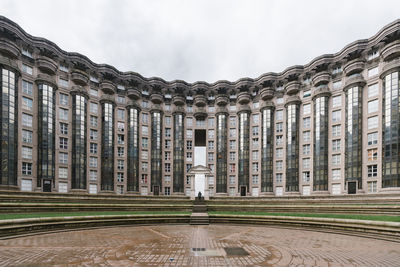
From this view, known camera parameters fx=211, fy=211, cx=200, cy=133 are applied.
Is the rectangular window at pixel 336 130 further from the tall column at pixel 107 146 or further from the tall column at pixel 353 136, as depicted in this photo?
the tall column at pixel 107 146

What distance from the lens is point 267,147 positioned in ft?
153

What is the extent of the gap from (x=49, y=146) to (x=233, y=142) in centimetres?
3752

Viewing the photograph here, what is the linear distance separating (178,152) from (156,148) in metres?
5.32

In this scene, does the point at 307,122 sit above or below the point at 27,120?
above

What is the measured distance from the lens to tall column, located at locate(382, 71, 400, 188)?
102 feet

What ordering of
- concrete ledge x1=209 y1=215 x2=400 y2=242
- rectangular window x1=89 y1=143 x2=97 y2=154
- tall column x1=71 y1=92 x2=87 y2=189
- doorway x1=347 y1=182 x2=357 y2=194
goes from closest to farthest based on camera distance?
concrete ledge x1=209 y1=215 x2=400 y2=242
doorway x1=347 y1=182 x2=357 y2=194
tall column x1=71 y1=92 x2=87 y2=189
rectangular window x1=89 y1=143 x2=97 y2=154

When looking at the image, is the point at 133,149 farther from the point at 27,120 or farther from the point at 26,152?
the point at 27,120

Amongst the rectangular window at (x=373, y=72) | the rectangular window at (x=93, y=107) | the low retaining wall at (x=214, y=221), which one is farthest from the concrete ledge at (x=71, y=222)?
the rectangular window at (x=373, y=72)

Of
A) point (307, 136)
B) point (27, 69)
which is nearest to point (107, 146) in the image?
point (27, 69)

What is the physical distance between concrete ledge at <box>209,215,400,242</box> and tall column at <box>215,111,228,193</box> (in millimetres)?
29831

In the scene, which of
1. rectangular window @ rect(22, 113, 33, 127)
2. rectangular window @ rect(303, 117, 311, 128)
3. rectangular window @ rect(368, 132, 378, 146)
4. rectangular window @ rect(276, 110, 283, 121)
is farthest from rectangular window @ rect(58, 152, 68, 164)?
rectangular window @ rect(368, 132, 378, 146)

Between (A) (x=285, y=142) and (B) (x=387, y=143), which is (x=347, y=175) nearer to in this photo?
(B) (x=387, y=143)

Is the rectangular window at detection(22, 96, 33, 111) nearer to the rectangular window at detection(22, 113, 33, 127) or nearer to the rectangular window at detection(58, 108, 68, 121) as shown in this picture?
the rectangular window at detection(22, 113, 33, 127)

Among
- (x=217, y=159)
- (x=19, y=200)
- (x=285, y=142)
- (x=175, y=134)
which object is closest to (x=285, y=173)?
(x=285, y=142)
